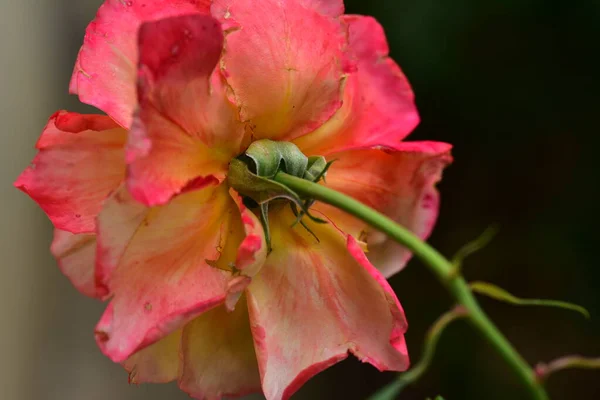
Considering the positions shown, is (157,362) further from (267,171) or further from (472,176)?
(472,176)

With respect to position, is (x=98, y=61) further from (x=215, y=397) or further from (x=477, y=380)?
(x=477, y=380)

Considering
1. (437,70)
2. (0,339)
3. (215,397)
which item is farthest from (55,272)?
(215,397)

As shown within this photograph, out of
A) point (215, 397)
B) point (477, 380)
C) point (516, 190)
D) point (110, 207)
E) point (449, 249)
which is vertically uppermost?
point (110, 207)

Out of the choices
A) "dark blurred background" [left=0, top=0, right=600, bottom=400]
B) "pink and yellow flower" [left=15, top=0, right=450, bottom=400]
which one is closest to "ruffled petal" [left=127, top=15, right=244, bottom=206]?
"pink and yellow flower" [left=15, top=0, right=450, bottom=400]

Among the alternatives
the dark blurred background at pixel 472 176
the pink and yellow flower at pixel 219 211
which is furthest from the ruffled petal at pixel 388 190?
the dark blurred background at pixel 472 176

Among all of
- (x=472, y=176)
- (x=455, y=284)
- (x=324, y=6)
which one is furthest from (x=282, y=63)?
(x=472, y=176)

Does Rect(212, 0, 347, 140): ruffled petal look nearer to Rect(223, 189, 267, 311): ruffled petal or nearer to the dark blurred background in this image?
Rect(223, 189, 267, 311): ruffled petal

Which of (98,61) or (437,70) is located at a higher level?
(98,61)
